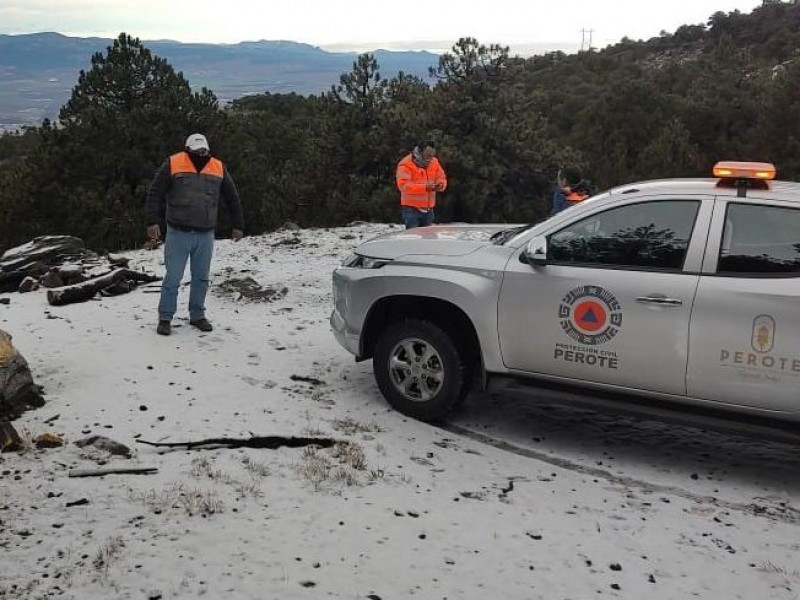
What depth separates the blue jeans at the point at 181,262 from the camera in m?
6.76

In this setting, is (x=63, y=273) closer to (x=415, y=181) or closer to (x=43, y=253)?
(x=43, y=253)

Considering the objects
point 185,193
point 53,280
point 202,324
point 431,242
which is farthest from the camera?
point 53,280

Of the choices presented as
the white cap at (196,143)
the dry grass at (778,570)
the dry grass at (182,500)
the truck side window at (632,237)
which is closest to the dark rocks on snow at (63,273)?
the white cap at (196,143)

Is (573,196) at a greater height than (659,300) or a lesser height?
greater

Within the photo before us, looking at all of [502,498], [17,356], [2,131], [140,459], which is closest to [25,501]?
[140,459]

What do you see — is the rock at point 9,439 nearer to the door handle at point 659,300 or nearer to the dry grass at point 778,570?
the door handle at point 659,300

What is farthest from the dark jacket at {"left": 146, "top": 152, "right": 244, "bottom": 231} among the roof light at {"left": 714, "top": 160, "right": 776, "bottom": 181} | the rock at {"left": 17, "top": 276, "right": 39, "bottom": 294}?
the roof light at {"left": 714, "top": 160, "right": 776, "bottom": 181}

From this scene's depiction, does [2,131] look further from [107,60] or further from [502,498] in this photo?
[502,498]

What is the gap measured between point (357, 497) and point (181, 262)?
365 centimetres

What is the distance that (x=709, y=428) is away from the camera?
4301 mm

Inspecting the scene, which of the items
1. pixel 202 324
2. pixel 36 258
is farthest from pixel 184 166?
pixel 36 258

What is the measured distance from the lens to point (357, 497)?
392 centimetres

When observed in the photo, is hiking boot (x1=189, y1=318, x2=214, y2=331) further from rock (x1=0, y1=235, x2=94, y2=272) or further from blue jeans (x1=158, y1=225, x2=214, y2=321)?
rock (x1=0, y1=235, x2=94, y2=272)

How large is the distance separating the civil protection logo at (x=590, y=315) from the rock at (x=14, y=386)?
349 centimetres
